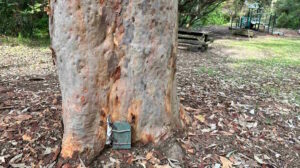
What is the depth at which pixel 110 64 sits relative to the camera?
2.48m

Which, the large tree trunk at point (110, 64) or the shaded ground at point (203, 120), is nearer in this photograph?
the large tree trunk at point (110, 64)

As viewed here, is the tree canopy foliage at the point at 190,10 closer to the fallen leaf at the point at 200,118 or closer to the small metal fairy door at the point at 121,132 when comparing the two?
the fallen leaf at the point at 200,118

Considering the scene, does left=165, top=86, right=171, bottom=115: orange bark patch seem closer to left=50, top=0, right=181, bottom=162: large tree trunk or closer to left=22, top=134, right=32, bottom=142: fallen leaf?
left=50, top=0, right=181, bottom=162: large tree trunk

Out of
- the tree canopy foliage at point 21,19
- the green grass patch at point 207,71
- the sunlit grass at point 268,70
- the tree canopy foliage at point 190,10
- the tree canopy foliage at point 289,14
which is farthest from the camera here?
the tree canopy foliage at point 289,14

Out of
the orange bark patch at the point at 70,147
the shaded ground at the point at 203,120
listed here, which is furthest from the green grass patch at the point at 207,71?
the orange bark patch at the point at 70,147

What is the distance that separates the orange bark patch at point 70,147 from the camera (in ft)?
8.36

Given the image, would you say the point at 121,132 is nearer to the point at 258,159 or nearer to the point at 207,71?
the point at 258,159

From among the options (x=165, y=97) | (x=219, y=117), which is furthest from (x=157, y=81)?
(x=219, y=117)

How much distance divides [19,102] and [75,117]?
1721 mm

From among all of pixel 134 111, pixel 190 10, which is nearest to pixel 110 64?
pixel 134 111

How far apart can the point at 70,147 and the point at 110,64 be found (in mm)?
853

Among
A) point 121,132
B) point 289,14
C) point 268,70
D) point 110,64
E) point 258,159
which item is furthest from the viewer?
point 289,14

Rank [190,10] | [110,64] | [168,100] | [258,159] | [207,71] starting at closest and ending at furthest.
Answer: [110,64]
[168,100]
[258,159]
[207,71]
[190,10]

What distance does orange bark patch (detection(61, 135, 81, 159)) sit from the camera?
8.36 ft
